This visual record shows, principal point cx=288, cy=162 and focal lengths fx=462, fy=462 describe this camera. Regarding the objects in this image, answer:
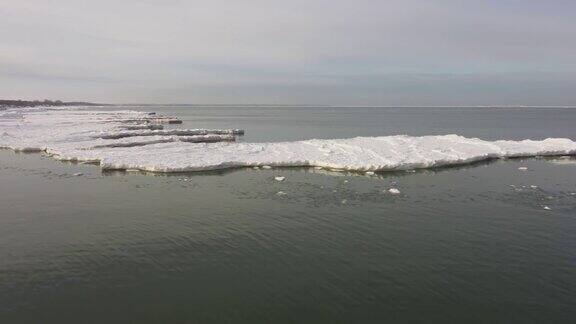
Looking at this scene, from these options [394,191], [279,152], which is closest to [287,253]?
[394,191]

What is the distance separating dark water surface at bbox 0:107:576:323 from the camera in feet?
31.3

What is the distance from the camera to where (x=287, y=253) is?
1258 cm

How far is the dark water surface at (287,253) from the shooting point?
953 cm

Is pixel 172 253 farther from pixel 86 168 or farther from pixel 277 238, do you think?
pixel 86 168

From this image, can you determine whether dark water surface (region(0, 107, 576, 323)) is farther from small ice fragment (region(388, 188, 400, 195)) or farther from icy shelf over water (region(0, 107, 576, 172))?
icy shelf over water (region(0, 107, 576, 172))

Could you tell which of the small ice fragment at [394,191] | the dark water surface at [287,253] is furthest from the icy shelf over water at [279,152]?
the small ice fragment at [394,191]

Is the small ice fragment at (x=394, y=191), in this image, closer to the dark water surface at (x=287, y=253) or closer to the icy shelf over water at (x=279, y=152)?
the dark water surface at (x=287, y=253)

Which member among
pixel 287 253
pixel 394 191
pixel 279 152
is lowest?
pixel 287 253

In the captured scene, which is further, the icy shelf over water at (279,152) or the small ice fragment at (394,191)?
the icy shelf over water at (279,152)

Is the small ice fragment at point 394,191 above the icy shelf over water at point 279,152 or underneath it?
underneath

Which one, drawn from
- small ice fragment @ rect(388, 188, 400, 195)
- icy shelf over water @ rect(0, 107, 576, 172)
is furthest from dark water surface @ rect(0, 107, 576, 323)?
icy shelf over water @ rect(0, 107, 576, 172)

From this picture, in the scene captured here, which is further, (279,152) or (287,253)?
(279,152)

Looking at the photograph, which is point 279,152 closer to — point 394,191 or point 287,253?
point 394,191

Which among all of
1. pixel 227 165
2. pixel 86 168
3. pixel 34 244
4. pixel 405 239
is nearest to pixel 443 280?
pixel 405 239
